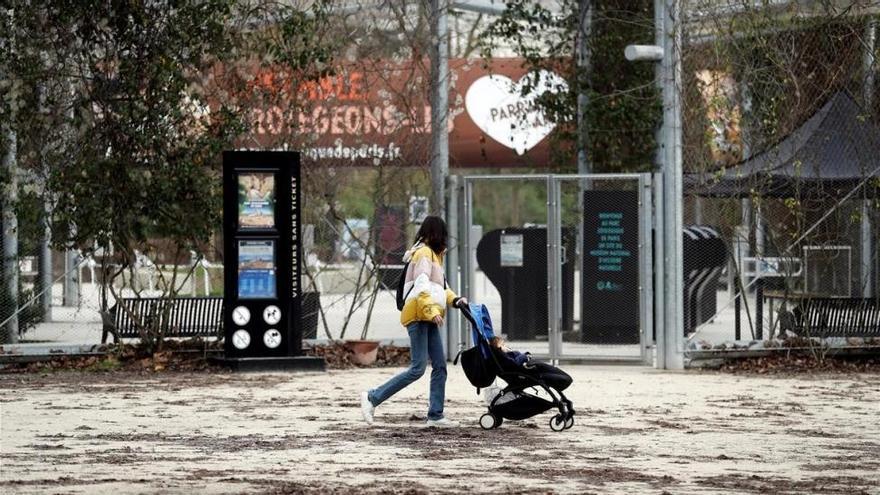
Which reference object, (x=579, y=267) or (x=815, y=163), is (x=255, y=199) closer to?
(x=579, y=267)

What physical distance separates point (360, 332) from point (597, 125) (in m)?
4.67

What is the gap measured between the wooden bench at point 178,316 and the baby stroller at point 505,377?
761 centimetres

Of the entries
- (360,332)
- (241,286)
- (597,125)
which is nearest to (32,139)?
(241,286)

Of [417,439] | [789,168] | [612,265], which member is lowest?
[417,439]

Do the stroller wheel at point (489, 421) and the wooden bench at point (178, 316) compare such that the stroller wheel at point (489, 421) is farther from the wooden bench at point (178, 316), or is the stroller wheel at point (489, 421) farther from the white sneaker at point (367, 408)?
the wooden bench at point (178, 316)

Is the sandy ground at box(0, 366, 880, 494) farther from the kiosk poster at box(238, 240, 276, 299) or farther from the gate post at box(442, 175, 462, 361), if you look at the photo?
the gate post at box(442, 175, 462, 361)

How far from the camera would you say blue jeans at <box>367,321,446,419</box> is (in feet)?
46.9

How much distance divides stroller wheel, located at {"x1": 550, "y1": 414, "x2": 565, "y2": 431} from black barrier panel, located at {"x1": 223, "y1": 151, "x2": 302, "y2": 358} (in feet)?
21.8

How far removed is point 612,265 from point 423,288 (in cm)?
789

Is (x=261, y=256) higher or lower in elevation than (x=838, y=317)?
higher

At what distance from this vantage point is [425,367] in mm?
14430

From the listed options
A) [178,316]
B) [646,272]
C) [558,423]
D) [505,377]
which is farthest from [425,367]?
[178,316]

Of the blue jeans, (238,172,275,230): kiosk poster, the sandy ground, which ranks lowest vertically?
the sandy ground

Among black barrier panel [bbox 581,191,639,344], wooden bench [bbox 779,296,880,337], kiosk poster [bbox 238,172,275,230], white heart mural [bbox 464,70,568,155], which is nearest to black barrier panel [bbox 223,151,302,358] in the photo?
kiosk poster [bbox 238,172,275,230]
